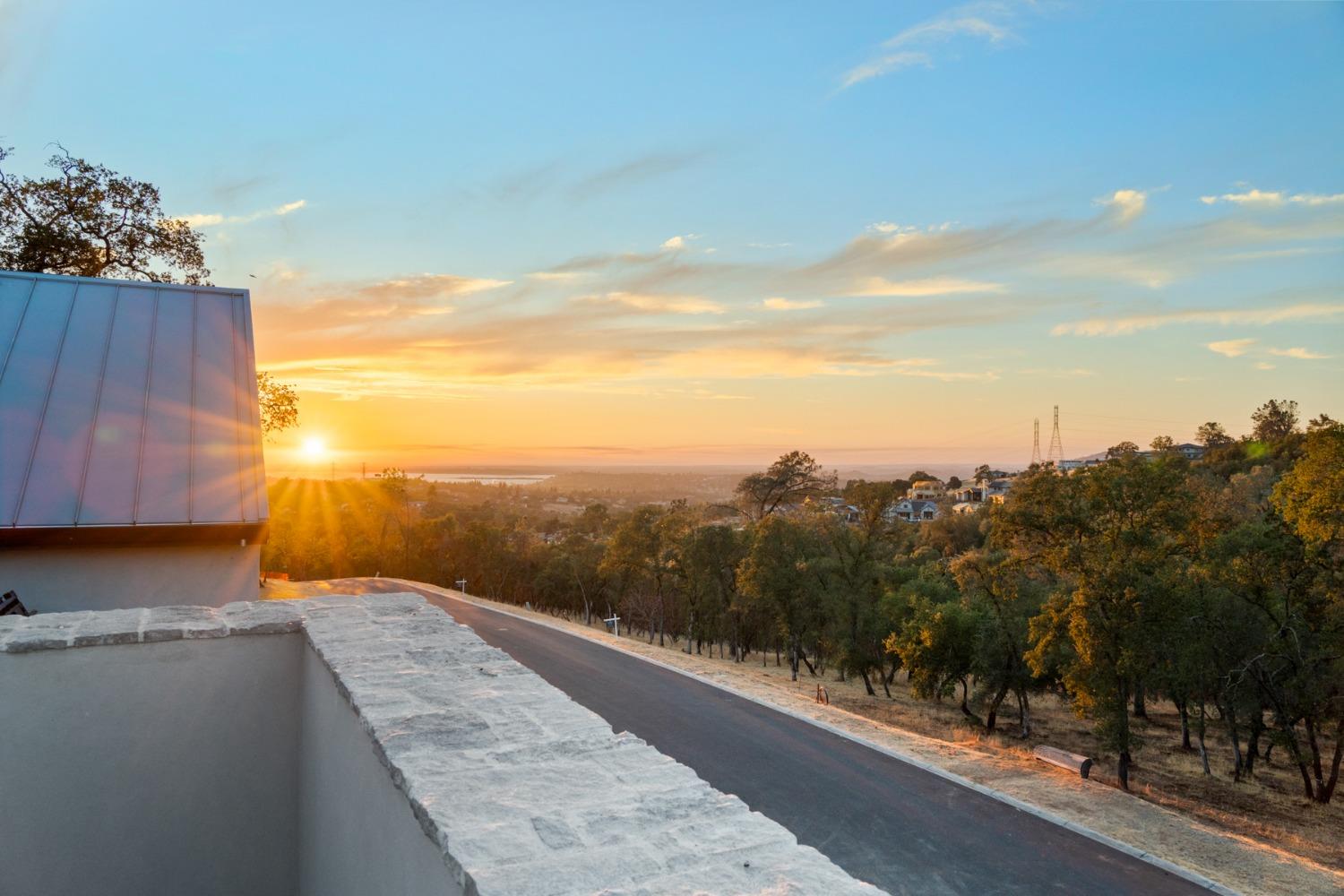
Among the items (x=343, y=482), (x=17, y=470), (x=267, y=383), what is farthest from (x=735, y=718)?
(x=343, y=482)

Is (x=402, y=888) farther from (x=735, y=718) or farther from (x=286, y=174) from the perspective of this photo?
(x=286, y=174)

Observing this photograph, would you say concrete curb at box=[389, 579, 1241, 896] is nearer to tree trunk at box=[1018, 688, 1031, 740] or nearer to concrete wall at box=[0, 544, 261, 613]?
concrete wall at box=[0, 544, 261, 613]

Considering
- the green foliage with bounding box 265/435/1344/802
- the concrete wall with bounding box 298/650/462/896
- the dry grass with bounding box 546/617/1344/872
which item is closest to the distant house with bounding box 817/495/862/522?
the green foliage with bounding box 265/435/1344/802

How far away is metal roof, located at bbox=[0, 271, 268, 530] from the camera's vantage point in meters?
8.68

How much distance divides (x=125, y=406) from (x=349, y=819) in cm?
922

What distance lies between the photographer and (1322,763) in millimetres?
21781

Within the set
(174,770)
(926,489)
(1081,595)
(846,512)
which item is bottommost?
(926,489)

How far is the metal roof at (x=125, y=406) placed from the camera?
28.5ft

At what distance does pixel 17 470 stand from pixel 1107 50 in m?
16.2

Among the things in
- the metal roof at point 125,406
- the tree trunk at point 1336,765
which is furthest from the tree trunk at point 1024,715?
the metal roof at point 125,406

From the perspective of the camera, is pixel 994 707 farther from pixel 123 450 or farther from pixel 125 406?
pixel 125 406

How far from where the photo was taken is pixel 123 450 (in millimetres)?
9273

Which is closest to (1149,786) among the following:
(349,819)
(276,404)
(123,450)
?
(349,819)

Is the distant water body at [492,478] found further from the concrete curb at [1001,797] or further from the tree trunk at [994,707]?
the concrete curb at [1001,797]
